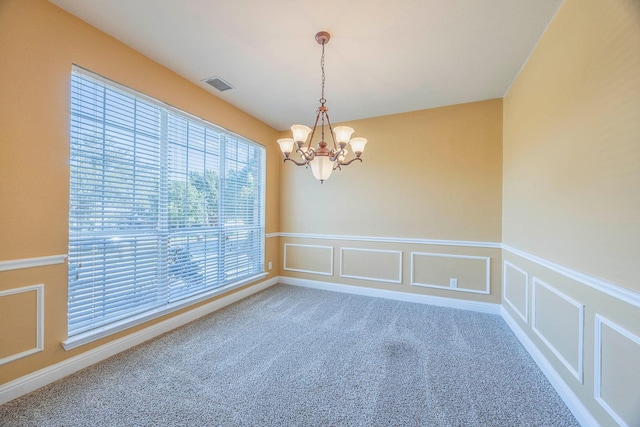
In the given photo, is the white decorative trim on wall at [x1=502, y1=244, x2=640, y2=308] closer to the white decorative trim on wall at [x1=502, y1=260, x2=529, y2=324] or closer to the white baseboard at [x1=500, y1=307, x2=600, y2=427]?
the white decorative trim on wall at [x1=502, y1=260, x2=529, y2=324]

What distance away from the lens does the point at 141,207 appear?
2449 mm

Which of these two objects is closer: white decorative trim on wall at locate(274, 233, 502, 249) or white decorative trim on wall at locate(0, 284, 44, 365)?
white decorative trim on wall at locate(0, 284, 44, 365)

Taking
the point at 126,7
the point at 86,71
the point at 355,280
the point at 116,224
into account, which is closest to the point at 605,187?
the point at 355,280

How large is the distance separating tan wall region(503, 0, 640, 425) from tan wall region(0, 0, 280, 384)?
3545 mm

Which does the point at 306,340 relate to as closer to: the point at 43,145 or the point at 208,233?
the point at 208,233

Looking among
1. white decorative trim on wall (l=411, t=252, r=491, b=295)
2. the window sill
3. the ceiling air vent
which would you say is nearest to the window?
the window sill

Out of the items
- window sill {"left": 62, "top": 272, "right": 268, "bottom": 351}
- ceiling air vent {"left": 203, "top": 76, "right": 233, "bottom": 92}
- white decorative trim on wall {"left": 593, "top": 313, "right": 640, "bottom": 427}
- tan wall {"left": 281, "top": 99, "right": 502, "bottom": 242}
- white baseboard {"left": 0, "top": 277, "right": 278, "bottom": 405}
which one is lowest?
white baseboard {"left": 0, "top": 277, "right": 278, "bottom": 405}

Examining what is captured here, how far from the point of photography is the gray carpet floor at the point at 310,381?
158 centimetres

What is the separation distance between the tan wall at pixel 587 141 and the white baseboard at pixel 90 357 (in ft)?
11.7

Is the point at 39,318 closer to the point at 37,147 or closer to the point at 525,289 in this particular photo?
the point at 37,147

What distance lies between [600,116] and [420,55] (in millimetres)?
1483

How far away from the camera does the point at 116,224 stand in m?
2.26

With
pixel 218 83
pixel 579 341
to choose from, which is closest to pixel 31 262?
pixel 218 83

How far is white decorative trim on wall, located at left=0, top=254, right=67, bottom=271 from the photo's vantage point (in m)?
1.66
